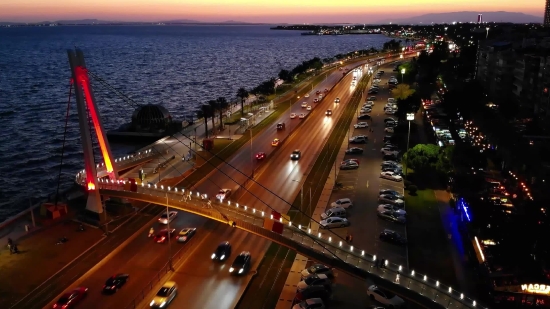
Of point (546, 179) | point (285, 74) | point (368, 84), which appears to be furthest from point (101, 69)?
point (546, 179)

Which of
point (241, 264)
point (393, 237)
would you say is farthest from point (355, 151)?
point (241, 264)

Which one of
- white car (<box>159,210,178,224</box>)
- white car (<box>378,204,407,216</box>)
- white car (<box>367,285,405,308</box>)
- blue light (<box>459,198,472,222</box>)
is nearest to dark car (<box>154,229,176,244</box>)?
white car (<box>159,210,178,224</box>)

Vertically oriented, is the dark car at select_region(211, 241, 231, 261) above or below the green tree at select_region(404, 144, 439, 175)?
below

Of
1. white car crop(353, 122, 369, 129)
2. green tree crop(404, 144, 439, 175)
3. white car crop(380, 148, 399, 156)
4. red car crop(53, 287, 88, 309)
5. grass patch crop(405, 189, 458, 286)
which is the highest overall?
green tree crop(404, 144, 439, 175)

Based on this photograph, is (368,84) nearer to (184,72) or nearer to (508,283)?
(184,72)

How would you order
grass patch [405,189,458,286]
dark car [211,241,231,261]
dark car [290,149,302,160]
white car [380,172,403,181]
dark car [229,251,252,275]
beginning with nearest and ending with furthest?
dark car [229,251,252,275], grass patch [405,189,458,286], dark car [211,241,231,261], white car [380,172,403,181], dark car [290,149,302,160]

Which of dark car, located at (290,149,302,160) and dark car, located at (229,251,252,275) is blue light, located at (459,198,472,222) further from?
dark car, located at (290,149,302,160)
